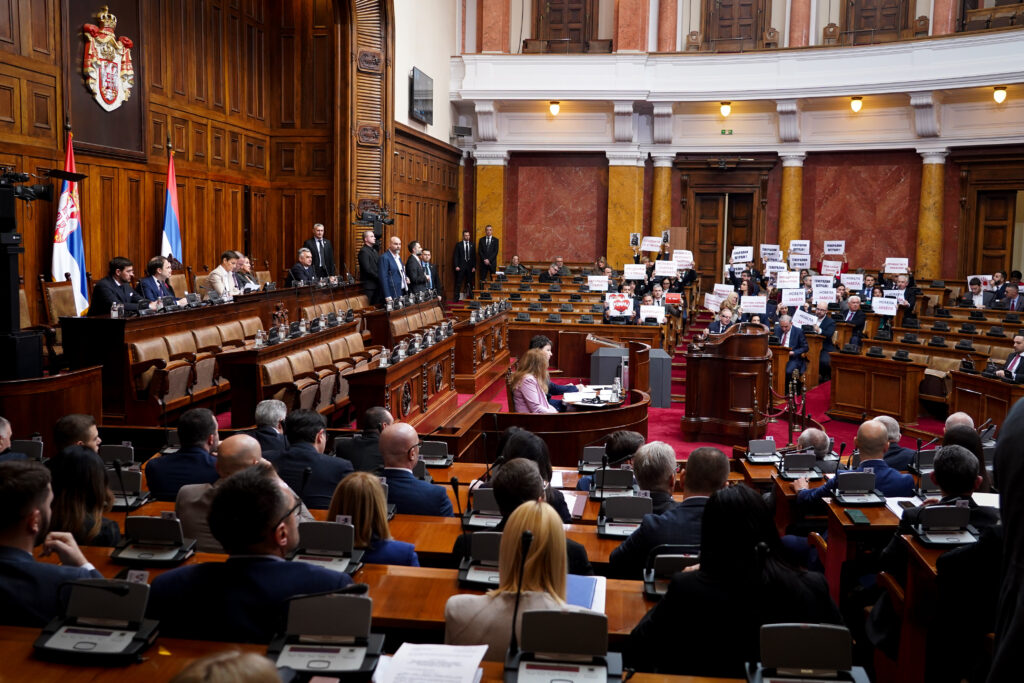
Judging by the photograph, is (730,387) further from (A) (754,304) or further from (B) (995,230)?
(B) (995,230)

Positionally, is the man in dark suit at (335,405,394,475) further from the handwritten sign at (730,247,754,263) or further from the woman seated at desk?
the handwritten sign at (730,247,754,263)

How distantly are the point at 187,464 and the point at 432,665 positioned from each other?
97.5 inches

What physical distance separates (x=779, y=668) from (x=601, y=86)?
54.1 feet

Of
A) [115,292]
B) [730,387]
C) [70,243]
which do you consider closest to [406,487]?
[115,292]

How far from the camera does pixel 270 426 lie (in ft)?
15.8

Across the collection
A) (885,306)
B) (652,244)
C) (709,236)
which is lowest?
(885,306)

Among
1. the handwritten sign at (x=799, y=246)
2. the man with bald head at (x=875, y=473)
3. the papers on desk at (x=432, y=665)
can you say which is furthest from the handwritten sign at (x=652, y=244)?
the papers on desk at (x=432, y=665)

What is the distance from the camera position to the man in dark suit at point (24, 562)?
2.48m

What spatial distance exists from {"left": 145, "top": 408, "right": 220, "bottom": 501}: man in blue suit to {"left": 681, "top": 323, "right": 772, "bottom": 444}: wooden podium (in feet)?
18.8

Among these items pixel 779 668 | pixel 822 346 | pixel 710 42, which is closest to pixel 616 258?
pixel 710 42

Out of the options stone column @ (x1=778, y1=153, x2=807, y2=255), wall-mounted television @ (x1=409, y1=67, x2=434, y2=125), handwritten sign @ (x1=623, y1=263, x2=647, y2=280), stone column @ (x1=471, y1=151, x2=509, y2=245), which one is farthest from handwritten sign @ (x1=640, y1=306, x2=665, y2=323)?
stone column @ (x1=471, y1=151, x2=509, y2=245)

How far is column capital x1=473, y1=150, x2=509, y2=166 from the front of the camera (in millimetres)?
18781

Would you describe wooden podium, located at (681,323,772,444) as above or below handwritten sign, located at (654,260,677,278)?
below

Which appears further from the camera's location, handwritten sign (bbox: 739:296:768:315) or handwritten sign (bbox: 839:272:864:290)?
handwritten sign (bbox: 839:272:864:290)
